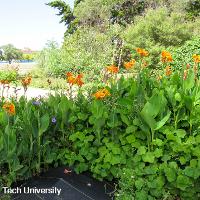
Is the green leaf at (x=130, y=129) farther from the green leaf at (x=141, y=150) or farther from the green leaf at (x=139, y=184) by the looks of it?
the green leaf at (x=139, y=184)

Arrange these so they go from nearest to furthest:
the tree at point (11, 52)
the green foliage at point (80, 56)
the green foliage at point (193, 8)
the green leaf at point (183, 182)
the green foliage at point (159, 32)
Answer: the green leaf at point (183, 182)
the green foliage at point (80, 56)
the green foliage at point (159, 32)
the green foliage at point (193, 8)
the tree at point (11, 52)

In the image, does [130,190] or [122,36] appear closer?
[130,190]

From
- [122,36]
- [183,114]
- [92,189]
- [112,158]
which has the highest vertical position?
[122,36]

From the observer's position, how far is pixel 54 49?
66.2ft

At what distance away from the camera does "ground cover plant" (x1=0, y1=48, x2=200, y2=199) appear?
2.85m

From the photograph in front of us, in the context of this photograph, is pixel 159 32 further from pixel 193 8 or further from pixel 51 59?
pixel 193 8

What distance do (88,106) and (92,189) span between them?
72cm

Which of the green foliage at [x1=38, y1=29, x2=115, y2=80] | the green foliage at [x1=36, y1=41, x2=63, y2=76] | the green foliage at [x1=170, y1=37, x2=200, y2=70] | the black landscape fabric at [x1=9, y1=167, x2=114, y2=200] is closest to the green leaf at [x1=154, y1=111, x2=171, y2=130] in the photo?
the black landscape fabric at [x1=9, y1=167, x2=114, y2=200]

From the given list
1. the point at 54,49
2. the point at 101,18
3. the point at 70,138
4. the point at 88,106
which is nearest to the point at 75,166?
the point at 70,138

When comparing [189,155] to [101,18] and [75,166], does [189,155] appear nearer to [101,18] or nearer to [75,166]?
[75,166]

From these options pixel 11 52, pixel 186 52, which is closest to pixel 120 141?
pixel 186 52

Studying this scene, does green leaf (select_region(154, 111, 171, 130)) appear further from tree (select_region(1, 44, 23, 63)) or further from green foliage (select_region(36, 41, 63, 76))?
tree (select_region(1, 44, 23, 63))

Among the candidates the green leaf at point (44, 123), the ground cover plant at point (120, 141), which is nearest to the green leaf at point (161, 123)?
the ground cover plant at point (120, 141)

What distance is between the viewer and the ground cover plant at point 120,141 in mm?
2852
